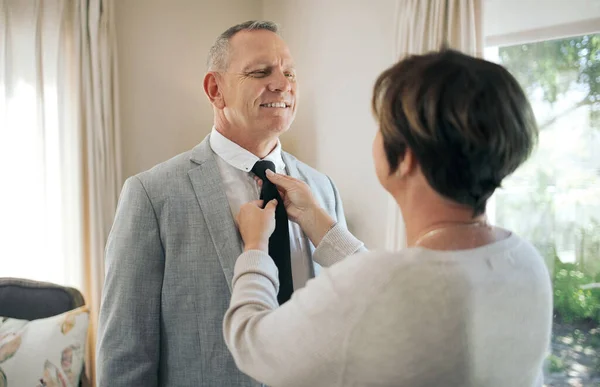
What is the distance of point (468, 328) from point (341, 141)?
225 centimetres

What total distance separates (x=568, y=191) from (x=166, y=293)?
5.74 ft

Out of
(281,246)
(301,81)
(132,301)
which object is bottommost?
(132,301)

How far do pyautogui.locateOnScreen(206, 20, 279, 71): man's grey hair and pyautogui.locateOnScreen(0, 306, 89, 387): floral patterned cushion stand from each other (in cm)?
138

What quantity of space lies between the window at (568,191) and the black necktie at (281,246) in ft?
4.56

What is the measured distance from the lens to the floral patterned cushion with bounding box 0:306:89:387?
2.13m

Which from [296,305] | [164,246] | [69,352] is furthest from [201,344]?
[69,352]

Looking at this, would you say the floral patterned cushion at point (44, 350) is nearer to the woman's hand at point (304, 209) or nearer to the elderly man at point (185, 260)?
the elderly man at point (185, 260)

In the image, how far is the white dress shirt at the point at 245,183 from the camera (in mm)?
1560

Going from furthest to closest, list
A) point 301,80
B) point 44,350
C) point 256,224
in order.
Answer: point 301,80
point 44,350
point 256,224

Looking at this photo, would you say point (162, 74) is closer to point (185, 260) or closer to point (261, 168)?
point (261, 168)

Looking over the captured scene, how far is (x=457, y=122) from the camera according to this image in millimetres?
825

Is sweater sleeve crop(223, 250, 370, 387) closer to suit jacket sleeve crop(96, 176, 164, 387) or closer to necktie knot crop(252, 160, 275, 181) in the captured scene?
suit jacket sleeve crop(96, 176, 164, 387)

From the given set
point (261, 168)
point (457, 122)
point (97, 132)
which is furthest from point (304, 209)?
point (97, 132)

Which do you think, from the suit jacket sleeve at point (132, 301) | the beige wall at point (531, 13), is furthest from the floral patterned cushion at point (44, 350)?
the beige wall at point (531, 13)
